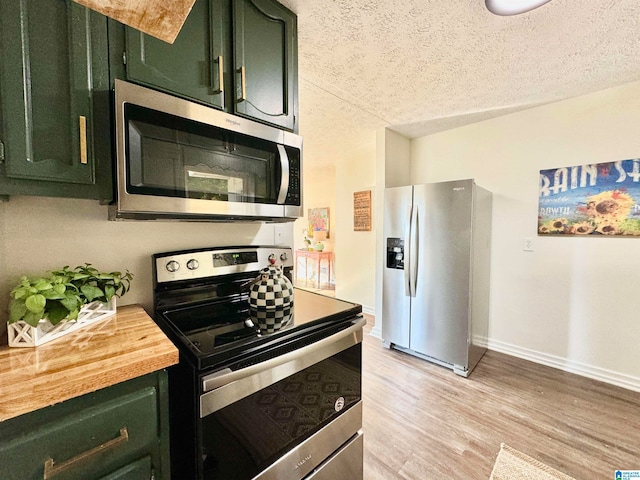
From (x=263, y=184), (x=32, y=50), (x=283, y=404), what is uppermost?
(x=32, y=50)

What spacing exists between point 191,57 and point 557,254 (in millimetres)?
3043

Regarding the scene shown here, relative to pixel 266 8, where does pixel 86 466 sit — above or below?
below

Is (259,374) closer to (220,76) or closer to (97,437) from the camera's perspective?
(97,437)

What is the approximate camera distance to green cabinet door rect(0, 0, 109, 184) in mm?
737

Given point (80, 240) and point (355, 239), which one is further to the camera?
point (355, 239)

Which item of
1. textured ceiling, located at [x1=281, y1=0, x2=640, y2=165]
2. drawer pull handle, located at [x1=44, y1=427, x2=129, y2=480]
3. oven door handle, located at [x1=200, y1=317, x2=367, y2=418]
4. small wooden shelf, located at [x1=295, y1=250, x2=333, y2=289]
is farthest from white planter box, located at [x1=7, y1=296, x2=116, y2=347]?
small wooden shelf, located at [x1=295, y1=250, x2=333, y2=289]

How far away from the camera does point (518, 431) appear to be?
1691 millimetres

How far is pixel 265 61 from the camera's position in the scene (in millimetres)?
1271

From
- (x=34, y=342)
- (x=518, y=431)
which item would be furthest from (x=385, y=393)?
(x=34, y=342)

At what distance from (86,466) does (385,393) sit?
1942mm

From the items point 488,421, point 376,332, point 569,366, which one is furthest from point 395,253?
point 569,366

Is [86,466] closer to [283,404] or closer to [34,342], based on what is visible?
[34,342]

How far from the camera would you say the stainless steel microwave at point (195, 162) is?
0.88m


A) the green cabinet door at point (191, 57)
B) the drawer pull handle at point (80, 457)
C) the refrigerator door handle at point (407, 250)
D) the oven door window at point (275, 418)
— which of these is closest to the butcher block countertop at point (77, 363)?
the drawer pull handle at point (80, 457)
